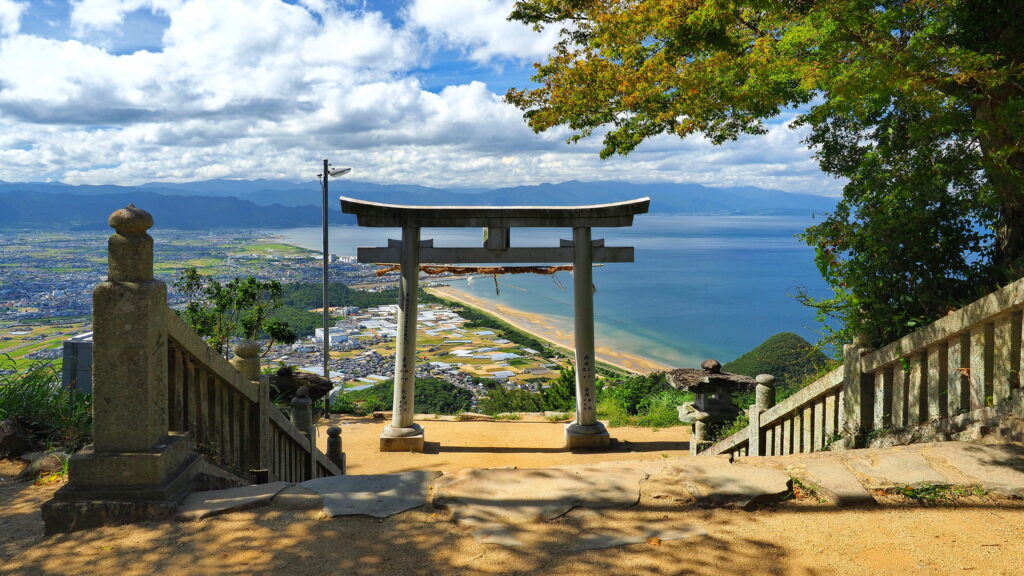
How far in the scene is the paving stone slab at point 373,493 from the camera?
10.2ft

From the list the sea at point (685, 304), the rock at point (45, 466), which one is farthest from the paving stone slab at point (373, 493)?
the sea at point (685, 304)

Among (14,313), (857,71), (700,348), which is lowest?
(700,348)

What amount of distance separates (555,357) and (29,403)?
29.1 m

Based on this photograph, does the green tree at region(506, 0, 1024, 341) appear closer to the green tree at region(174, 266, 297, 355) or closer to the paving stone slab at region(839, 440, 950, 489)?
the paving stone slab at region(839, 440, 950, 489)

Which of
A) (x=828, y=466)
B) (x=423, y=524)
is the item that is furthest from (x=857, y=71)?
(x=423, y=524)

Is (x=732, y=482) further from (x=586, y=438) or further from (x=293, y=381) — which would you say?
(x=293, y=381)

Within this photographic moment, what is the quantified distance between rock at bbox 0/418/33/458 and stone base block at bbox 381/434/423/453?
4.54 meters

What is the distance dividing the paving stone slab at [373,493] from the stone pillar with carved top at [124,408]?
765mm

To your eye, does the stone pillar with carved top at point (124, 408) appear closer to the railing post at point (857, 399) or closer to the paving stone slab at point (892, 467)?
the paving stone slab at point (892, 467)

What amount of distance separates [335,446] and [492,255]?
135 inches

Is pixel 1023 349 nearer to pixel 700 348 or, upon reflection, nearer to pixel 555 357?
pixel 555 357

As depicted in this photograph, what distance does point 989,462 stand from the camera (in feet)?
11.5

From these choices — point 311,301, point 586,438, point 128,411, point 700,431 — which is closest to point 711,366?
point 700,431

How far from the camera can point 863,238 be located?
188 inches
